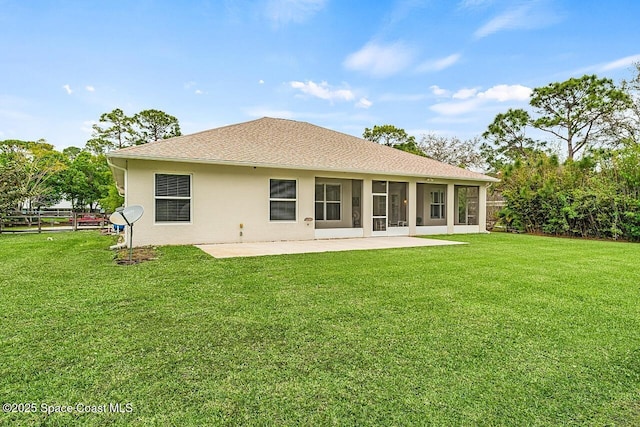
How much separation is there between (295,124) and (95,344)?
1407cm

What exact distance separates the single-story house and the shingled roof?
39 millimetres

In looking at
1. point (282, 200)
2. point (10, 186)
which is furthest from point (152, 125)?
point (282, 200)

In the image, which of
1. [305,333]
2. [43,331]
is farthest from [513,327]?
[43,331]

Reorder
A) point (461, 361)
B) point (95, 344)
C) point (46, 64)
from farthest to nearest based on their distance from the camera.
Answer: point (46, 64)
point (95, 344)
point (461, 361)

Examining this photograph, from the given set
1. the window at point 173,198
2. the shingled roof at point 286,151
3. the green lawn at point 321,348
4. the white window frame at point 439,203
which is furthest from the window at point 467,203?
the window at point 173,198

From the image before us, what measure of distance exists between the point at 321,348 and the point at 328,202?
11.6 meters

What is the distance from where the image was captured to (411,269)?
21.6 feet

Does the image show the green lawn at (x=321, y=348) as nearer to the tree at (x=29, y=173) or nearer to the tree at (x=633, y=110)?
the tree at (x=29, y=173)

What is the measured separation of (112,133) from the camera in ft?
108

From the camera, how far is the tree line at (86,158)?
2654 cm

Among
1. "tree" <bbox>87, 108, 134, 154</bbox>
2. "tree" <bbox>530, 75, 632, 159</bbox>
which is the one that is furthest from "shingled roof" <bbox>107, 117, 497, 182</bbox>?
"tree" <bbox>87, 108, 134, 154</bbox>

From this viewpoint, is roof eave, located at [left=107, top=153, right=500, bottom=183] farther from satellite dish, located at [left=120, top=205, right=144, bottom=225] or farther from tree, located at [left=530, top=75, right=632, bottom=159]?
tree, located at [left=530, top=75, right=632, bottom=159]

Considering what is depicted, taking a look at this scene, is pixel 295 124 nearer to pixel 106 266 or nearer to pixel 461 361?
pixel 106 266

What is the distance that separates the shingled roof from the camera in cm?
1003
